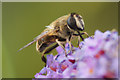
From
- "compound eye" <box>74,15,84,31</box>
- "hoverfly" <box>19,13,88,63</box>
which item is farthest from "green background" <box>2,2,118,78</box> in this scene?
"compound eye" <box>74,15,84,31</box>

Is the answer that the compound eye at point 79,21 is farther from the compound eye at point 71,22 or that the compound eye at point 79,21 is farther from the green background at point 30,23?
the green background at point 30,23

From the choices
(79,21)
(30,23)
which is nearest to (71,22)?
(79,21)

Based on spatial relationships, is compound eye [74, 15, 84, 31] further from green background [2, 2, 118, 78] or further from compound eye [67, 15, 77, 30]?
green background [2, 2, 118, 78]

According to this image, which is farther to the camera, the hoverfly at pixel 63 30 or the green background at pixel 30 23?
the green background at pixel 30 23

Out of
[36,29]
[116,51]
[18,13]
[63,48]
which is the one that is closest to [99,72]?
[116,51]

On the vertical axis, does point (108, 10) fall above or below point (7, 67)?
above

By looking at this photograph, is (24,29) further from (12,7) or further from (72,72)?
(72,72)

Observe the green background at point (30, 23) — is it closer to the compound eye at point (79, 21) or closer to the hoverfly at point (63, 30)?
the hoverfly at point (63, 30)

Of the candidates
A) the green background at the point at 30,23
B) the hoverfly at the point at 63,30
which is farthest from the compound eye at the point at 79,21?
the green background at the point at 30,23
